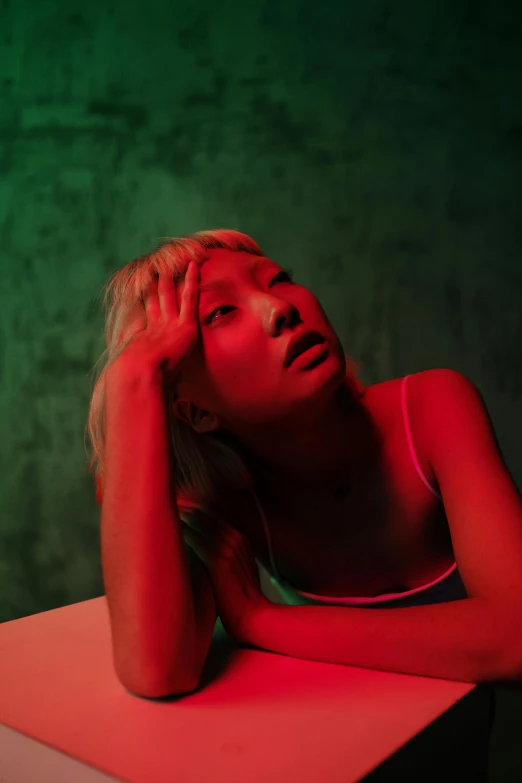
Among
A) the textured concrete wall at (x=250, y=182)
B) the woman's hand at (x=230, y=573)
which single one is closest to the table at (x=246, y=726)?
the woman's hand at (x=230, y=573)

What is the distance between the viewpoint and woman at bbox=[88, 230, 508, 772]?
0.92 m

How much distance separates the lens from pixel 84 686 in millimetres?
781

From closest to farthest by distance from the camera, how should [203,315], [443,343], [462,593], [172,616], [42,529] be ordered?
[172,616], [203,315], [462,593], [443,343], [42,529]

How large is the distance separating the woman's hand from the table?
4 cm

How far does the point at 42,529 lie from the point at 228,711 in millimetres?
1314

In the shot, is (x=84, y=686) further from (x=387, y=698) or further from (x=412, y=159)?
(x=412, y=159)

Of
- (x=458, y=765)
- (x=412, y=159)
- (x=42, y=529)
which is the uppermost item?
(x=412, y=159)

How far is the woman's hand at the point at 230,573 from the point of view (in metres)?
0.86

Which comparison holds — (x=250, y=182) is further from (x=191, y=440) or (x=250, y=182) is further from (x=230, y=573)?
(x=230, y=573)

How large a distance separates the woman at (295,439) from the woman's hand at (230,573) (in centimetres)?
7

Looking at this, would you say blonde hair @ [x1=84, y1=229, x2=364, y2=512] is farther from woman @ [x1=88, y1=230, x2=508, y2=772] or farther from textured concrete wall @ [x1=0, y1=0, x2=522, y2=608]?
textured concrete wall @ [x1=0, y1=0, x2=522, y2=608]

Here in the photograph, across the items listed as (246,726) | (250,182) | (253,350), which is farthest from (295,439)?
(250,182)

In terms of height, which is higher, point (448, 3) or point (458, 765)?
point (448, 3)

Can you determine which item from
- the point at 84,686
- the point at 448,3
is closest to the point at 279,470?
the point at 84,686
